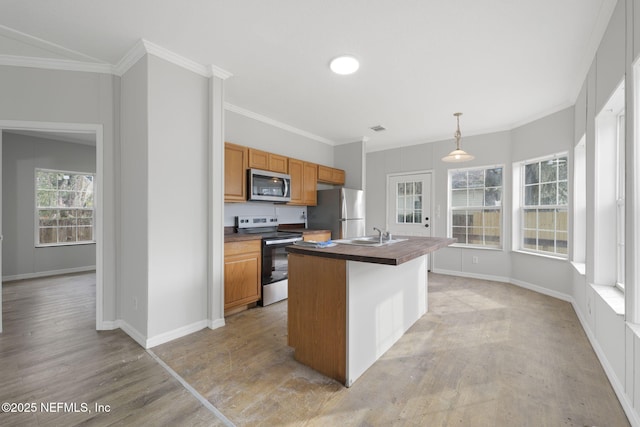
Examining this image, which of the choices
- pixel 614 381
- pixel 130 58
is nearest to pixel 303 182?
pixel 130 58

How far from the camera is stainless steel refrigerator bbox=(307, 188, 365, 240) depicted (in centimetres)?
475

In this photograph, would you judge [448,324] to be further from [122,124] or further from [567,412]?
[122,124]

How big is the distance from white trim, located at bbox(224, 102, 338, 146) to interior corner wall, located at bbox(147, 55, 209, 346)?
994 mm

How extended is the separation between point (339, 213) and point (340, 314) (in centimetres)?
290

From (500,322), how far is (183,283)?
3.25m

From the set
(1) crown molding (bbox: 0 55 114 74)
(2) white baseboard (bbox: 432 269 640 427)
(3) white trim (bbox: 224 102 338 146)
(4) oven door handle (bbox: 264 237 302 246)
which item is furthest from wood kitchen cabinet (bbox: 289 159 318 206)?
(2) white baseboard (bbox: 432 269 640 427)

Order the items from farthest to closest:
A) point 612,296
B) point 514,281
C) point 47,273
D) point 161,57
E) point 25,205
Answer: point 47,273 < point 25,205 < point 514,281 < point 161,57 < point 612,296

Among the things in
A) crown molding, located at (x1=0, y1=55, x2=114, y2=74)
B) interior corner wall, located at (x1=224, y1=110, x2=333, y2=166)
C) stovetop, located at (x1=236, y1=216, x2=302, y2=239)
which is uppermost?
crown molding, located at (x1=0, y1=55, x2=114, y2=74)

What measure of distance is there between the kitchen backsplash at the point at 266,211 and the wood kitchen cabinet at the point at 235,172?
0.34 meters

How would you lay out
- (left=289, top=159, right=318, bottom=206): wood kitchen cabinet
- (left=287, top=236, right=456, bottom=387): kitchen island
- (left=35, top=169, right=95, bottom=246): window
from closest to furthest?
1. (left=287, top=236, right=456, bottom=387): kitchen island
2. (left=289, top=159, right=318, bottom=206): wood kitchen cabinet
3. (left=35, top=169, right=95, bottom=246): window

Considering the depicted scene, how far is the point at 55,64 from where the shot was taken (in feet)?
8.70

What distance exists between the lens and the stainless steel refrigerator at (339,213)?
15.6ft

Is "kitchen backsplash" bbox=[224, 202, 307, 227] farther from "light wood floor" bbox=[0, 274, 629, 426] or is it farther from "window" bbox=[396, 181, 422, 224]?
"window" bbox=[396, 181, 422, 224]

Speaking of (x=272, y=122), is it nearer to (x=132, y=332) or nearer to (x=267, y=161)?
(x=267, y=161)
